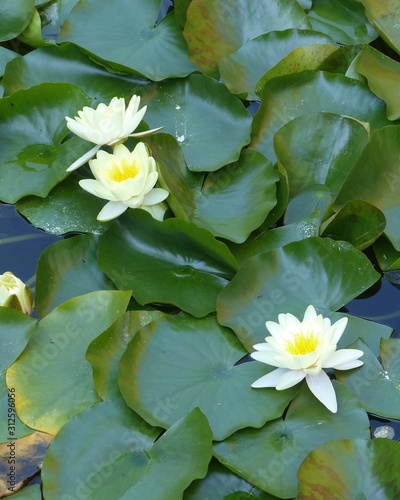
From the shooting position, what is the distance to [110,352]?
1.86 m

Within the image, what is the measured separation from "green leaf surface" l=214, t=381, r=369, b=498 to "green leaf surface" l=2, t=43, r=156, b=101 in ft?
4.48

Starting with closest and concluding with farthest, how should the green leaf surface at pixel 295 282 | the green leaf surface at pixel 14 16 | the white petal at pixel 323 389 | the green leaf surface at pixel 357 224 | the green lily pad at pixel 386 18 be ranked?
the white petal at pixel 323 389
the green leaf surface at pixel 295 282
the green leaf surface at pixel 357 224
the green lily pad at pixel 386 18
the green leaf surface at pixel 14 16

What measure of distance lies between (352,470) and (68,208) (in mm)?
1212

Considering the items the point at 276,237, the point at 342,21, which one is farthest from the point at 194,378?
the point at 342,21

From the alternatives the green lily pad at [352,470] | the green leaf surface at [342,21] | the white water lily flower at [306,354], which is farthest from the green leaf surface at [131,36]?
the green lily pad at [352,470]

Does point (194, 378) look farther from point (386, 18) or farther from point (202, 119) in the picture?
point (386, 18)

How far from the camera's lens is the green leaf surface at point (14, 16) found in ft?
9.10

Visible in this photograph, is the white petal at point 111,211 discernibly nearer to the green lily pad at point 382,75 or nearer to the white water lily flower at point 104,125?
the white water lily flower at point 104,125

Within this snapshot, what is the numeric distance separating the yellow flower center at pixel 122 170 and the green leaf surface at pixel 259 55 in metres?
0.63

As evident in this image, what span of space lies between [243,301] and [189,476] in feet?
1.71

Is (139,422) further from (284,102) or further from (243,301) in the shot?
(284,102)

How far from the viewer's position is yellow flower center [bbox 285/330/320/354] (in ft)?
5.72

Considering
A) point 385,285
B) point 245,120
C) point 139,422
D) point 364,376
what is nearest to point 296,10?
point 245,120

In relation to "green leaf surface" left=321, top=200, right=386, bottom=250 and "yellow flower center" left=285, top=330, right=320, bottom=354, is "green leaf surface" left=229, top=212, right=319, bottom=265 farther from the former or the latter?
"yellow flower center" left=285, top=330, right=320, bottom=354
